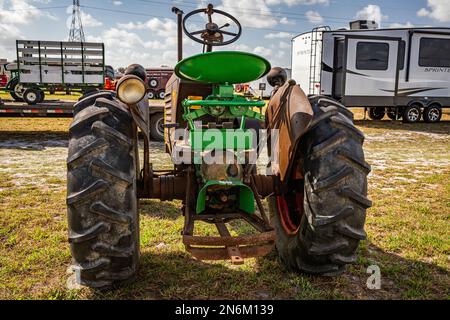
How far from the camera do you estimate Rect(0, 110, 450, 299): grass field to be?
298cm

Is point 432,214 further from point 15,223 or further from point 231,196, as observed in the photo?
point 15,223

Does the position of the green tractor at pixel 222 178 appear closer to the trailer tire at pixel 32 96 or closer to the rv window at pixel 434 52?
the trailer tire at pixel 32 96

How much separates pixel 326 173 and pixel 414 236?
6.69 feet

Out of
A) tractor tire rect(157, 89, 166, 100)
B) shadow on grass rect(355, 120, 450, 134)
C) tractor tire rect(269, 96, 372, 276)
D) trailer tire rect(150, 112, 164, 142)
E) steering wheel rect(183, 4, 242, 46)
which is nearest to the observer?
tractor tire rect(269, 96, 372, 276)

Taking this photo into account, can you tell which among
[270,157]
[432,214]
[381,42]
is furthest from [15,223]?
[381,42]

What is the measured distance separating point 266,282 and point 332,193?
939 mm

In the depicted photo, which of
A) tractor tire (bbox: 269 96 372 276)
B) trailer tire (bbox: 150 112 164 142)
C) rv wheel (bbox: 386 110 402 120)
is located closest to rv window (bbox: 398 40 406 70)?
rv wheel (bbox: 386 110 402 120)

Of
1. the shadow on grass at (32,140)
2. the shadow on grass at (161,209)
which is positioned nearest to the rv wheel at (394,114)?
the shadow on grass at (32,140)

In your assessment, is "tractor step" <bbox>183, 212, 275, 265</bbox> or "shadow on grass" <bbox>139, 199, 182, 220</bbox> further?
"shadow on grass" <bbox>139, 199, 182, 220</bbox>

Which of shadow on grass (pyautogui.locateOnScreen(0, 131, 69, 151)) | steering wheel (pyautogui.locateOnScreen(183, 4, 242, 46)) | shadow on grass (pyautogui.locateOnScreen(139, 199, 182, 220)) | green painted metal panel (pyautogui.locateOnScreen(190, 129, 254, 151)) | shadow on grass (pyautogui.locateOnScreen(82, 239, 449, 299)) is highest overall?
steering wheel (pyautogui.locateOnScreen(183, 4, 242, 46))

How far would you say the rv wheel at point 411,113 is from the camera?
1597 centimetres

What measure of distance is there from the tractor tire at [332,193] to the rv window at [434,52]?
14.6 metres

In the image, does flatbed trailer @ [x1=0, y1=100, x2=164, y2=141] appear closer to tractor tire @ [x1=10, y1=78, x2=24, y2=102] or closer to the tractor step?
tractor tire @ [x1=10, y1=78, x2=24, y2=102]

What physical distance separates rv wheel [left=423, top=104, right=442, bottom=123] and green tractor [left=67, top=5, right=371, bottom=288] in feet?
49.6
